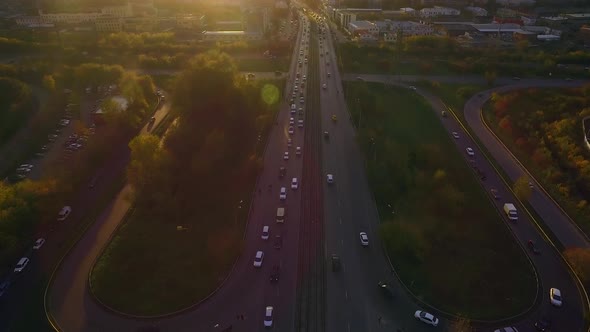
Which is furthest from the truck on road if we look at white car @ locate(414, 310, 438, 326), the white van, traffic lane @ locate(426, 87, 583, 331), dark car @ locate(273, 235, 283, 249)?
dark car @ locate(273, 235, 283, 249)

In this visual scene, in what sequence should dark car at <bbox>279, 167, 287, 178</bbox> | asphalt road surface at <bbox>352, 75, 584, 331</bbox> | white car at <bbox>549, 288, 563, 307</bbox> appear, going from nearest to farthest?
asphalt road surface at <bbox>352, 75, 584, 331</bbox>
white car at <bbox>549, 288, 563, 307</bbox>
dark car at <bbox>279, 167, 287, 178</bbox>

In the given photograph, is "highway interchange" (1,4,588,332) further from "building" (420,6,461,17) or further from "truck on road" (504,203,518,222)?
"building" (420,6,461,17)

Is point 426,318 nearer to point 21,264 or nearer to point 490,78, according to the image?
point 21,264

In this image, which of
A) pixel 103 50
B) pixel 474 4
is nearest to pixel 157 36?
pixel 103 50

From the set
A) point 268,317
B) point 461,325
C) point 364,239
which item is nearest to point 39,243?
point 268,317

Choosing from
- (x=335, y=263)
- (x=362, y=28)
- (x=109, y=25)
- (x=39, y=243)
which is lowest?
(x=335, y=263)
